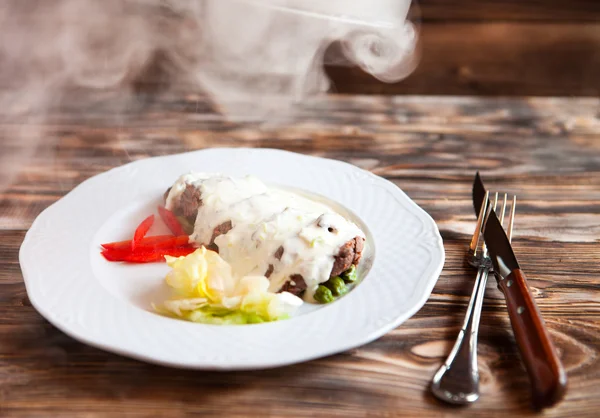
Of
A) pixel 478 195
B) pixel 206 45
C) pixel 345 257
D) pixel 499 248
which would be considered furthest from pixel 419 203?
pixel 206 45

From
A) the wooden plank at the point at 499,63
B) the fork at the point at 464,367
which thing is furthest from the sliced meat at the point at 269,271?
the wooden plank at the point at 499,63

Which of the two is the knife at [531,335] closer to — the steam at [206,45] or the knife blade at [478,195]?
the knife blade at [478,195]

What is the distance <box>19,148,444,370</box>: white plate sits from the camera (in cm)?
148

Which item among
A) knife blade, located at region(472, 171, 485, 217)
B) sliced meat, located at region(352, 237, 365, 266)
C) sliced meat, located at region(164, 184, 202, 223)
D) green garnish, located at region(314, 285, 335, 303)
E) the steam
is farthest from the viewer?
the steam

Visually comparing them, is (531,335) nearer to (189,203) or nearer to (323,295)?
(323,295)

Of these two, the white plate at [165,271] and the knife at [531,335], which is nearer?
the knife at [531,335]

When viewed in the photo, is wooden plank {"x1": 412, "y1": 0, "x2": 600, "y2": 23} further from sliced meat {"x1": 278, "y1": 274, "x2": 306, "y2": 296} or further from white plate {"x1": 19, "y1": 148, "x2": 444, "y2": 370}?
sliced meat {"x1": 278, "y1": 274, "x2": 306, "y2": 296}

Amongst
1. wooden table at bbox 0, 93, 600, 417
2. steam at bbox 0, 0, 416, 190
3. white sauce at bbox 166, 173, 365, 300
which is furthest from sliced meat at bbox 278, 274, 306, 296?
steam at bbox 0, 0, 416, 190

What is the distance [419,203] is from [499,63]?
112 inches

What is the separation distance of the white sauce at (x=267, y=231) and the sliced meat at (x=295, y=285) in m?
0.01

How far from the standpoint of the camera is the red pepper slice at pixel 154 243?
1.97m

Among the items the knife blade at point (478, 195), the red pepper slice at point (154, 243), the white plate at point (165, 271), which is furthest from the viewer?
the knife blade at point (478, 195)

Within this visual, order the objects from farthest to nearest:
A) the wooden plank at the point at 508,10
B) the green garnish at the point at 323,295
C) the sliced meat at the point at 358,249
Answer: the wooden plank at the point at 508,10 < the sliced meat at the point at 358,249 < the green garnish at the point at 323,295

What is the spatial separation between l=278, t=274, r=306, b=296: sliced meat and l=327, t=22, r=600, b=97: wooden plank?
10.8 feet
